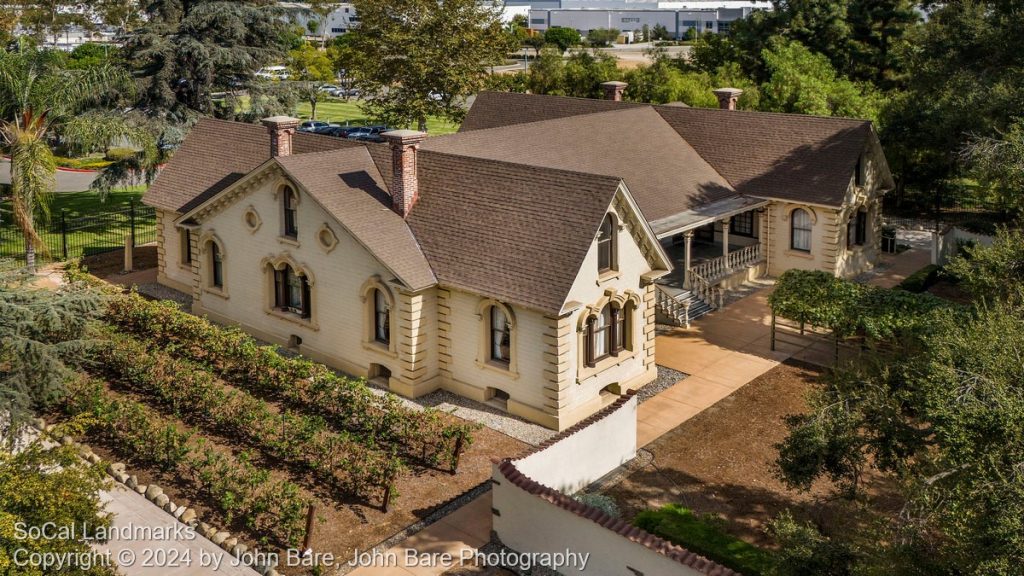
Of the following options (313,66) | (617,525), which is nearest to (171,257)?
(617,525)

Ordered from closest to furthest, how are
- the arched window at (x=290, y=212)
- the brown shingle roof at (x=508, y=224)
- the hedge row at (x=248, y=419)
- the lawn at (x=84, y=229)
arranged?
the hedge row at (x=248, y=419) < the brown shingle roof at (x=508, y=224) < the arched window at (x=290, y=212) < the lawn at (x=84, y=229)

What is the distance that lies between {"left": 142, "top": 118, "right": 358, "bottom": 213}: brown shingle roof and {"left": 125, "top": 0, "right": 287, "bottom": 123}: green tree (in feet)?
25.3

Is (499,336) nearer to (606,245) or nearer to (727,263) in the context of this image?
(606,245)

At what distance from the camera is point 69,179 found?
58.6m

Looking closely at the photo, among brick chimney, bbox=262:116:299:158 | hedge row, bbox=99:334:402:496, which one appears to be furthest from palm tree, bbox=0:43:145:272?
brick chimney, bbox=262:116:299:158

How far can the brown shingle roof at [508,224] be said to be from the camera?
2423 centimetres

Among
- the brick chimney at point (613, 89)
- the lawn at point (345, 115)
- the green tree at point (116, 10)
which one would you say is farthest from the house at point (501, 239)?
the green tree at point (116, 10)

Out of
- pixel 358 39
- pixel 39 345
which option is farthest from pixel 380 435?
pixel 358 39

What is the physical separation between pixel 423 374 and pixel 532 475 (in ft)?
25.6

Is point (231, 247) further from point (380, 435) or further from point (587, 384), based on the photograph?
point (587, 384)

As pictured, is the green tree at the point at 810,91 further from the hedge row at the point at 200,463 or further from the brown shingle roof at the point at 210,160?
the hedge row at the point at 200,463

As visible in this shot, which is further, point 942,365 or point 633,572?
point 633,572

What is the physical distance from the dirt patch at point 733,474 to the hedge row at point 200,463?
722cm

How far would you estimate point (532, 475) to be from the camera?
776 inches
